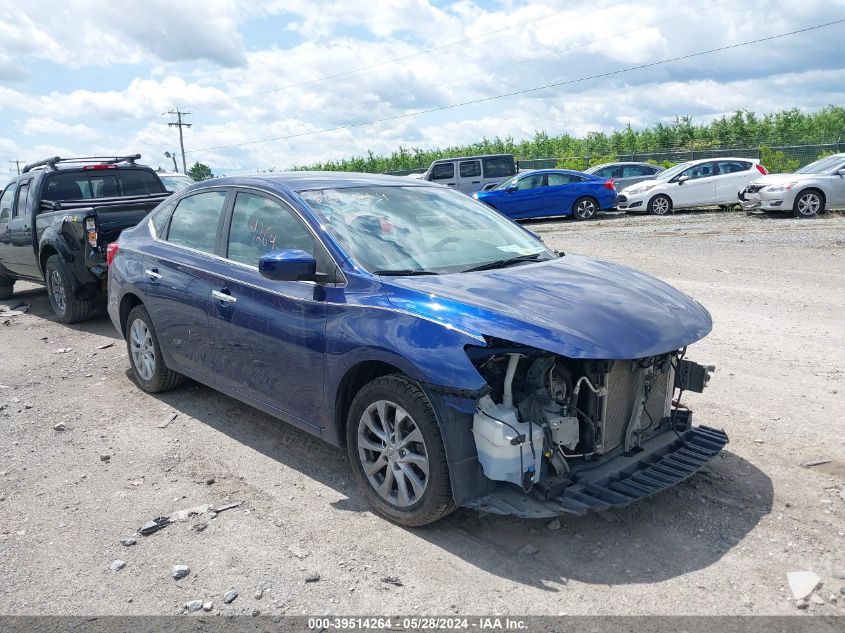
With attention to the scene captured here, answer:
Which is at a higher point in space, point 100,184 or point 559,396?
point 100,184

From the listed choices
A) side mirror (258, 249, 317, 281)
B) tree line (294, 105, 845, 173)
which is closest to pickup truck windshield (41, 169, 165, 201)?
side mirror (258, 249, 317, 281)

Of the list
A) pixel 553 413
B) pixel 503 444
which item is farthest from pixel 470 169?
pixel 503 444

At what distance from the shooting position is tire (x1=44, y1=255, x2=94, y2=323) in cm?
891

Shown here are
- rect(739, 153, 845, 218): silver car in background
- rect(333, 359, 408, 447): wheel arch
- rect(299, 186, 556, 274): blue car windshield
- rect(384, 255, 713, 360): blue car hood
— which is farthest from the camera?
rect(739, 153, 845, 218): silver car in background

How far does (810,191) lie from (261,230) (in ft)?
53.5

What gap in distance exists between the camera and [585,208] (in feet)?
68.4

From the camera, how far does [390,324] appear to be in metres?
3.61

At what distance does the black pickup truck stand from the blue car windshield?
17.0 feet

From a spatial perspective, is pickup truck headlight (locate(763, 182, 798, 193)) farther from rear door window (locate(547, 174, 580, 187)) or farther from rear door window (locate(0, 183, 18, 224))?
rear door window (locate(0, 183, 18, 224))

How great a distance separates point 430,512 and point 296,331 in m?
1.31

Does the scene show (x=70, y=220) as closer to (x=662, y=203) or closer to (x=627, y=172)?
(x=662, y=203)

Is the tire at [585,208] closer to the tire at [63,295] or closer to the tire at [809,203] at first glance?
the tire at [809,203]

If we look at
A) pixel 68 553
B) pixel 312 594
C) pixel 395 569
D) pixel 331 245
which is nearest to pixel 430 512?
pixel 395 569

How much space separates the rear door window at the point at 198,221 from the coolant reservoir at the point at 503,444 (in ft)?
8.42
